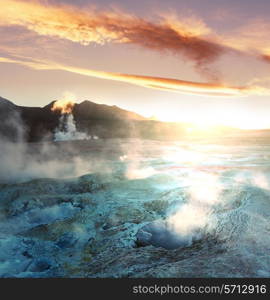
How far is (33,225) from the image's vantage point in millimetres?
9195

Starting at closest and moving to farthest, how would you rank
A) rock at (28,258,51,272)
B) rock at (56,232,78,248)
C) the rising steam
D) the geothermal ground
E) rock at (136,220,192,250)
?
1. the geothermal ground
2. rock at (28,258,51,272)
3. rock at (136,220,192,250)
4. rock at (56,232,78,248)
5. the rising steam

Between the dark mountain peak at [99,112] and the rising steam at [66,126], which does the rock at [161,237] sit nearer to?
the rising steam at [66,126]

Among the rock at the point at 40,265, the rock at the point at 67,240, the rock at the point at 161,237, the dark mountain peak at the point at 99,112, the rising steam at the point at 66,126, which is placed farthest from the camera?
the dark mountain peak at the point at 99,112

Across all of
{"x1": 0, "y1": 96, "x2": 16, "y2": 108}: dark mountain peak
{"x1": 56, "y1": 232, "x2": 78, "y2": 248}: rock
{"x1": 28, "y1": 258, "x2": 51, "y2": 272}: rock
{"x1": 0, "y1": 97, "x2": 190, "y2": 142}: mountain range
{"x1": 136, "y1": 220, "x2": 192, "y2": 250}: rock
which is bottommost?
{"x1": 28, "y1": 258, "x2": 51, "y2": 272}: rock

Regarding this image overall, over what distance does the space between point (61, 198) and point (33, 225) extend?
207 cm

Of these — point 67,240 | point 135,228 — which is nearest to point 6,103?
point 67,240

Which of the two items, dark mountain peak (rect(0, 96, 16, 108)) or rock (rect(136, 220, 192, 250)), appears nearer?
rock (rect(136, 220, 192, 250))

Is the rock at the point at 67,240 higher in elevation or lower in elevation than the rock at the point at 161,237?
lower

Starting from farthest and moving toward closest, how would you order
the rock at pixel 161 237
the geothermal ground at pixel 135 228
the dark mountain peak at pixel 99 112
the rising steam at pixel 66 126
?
the dark mountain peak at pixel 99 112 → the rising steam at pixel 66 126 → the rock at pixel 161 237 → the geothermal ground at pixel 135 228

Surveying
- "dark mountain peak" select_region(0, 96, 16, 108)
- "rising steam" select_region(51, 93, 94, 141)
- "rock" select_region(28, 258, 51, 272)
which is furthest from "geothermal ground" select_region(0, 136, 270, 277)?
"dark mountain peak" select_region(0, 96, 16, 108)

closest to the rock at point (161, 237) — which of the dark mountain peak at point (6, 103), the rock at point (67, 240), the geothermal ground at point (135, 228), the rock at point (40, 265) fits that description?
the geothermal ground at point (135, 228)

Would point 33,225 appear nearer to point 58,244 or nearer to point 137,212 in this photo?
point 58,244

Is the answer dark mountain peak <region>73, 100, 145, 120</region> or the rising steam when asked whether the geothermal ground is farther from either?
dark mountain peak <region>73, 100, 145, 120</region>
